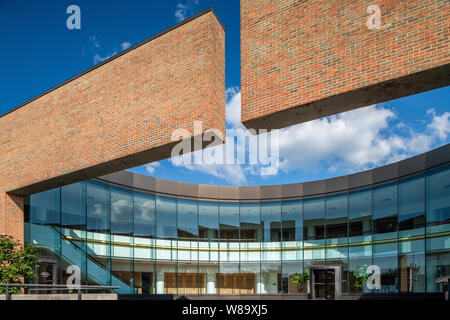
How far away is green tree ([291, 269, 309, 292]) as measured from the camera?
26219mm

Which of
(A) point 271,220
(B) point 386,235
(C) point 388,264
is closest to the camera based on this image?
(C) point 388,264

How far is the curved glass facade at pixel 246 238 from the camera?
63.5 feet

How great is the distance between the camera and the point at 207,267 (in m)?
27.1

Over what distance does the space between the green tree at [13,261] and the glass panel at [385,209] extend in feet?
62.4

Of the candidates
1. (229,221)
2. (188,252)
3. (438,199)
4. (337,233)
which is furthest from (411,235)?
(188,252)

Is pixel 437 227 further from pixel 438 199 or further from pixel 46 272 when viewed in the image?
pixel 46 272

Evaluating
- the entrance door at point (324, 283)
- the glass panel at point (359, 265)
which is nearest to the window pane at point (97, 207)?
the entrance door at point (324, 283)

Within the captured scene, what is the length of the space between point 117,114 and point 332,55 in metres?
6.11

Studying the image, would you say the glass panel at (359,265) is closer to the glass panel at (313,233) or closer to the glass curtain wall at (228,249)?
the glass panel at (313,233)

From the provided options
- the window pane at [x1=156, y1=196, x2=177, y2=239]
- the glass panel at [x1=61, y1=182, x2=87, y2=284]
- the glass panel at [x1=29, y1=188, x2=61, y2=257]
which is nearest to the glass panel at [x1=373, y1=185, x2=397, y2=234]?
A: the window pane at [x1=156, y1=196, x2=177, y2=239]

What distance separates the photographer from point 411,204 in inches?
868
